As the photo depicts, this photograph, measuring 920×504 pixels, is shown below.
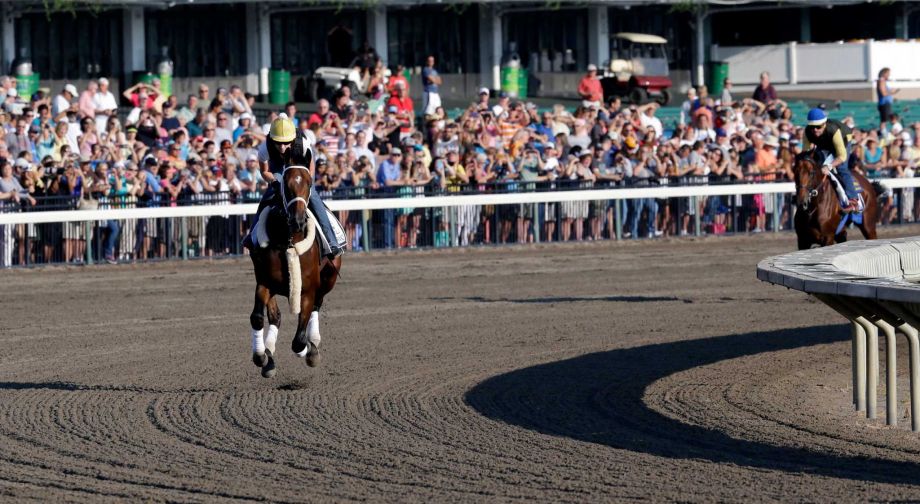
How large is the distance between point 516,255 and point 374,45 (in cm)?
1643

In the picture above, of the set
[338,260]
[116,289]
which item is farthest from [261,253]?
[116,289]

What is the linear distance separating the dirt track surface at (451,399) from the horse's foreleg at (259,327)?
0.79ft

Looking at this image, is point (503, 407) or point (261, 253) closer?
point (503, 407)

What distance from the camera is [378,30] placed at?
3878 cm

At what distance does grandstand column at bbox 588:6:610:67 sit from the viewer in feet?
135

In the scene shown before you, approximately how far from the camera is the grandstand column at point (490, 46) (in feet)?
131

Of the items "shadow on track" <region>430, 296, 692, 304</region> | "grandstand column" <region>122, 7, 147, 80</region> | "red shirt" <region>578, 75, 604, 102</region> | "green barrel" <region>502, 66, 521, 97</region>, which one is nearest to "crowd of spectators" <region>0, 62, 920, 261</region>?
"red shirt" <region>578, 75, 604, 102</region>

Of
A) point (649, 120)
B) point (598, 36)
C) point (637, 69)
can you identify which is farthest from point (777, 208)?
point (598, 36)

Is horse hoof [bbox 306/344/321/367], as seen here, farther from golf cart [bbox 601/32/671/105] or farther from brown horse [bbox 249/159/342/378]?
golf cart [bbox 601/32/671/105]

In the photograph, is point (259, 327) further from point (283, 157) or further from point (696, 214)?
point (696, 214)

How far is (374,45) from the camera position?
3872 centimetres

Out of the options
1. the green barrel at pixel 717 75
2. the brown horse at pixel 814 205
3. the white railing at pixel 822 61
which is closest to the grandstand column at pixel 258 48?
the green barrel at pixel 717 75

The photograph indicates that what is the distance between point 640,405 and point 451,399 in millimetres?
1294

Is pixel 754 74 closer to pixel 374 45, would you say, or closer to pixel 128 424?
pixel 374 45
